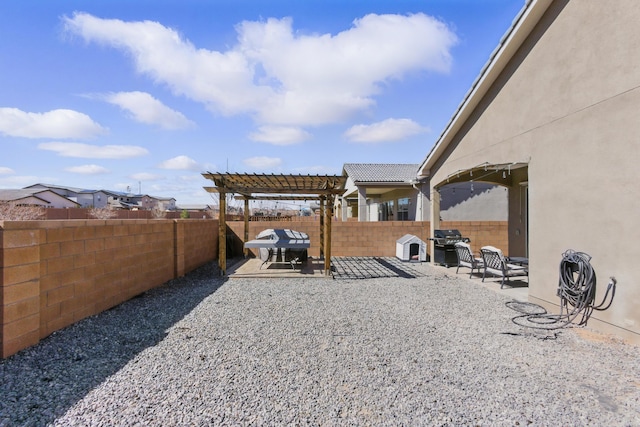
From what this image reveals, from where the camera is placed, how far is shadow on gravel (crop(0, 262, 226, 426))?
274 cm

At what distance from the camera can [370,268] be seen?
10523mm

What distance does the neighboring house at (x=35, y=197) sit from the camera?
119ft

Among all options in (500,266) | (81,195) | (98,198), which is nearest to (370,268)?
(500,266)

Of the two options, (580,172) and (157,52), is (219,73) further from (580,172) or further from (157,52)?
(580,172)

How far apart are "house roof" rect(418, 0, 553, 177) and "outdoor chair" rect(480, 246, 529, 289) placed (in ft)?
11.7

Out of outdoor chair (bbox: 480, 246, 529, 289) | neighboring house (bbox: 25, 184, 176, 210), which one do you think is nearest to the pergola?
outdoor chair (bbox: 480, 246, 529, 289)

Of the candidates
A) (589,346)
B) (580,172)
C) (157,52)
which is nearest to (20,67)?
(157,52)

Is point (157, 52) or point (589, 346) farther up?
point (157, 52)

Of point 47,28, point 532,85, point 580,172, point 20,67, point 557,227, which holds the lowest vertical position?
point 557,227

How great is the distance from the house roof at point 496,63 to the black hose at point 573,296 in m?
4.21

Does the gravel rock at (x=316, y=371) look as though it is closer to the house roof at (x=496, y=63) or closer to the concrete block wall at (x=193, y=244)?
the concrete block wall at (x=193, y=244)

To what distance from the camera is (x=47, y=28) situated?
7.76 meters

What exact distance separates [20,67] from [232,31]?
5.55 m

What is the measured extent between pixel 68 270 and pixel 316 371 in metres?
3.96
